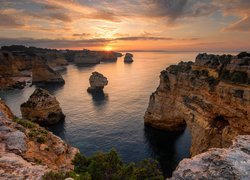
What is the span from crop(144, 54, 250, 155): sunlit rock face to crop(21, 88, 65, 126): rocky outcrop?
116 feet

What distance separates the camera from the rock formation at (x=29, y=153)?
16.3m

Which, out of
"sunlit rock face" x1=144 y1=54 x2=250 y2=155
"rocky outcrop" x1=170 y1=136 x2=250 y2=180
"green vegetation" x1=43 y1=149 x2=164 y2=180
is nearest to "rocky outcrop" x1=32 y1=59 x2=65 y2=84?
"sunlit rock face" x1=144 y1=54 x2=250 y2=155

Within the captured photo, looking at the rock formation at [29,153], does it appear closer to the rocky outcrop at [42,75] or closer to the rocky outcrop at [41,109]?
the rocky outcrop at [41,109]

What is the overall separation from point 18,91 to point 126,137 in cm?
7880

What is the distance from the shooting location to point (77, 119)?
2933 inches

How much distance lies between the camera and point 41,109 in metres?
70.2

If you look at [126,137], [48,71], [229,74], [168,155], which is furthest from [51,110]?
[48,71]

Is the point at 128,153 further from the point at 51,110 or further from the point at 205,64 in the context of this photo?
the point at 51,110

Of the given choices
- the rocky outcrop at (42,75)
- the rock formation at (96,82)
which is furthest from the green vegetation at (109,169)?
the rocky outcrop at (42,75)

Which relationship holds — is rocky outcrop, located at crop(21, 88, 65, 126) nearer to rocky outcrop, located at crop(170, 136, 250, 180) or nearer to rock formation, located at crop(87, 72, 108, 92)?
rock formation, located at crop(87, 72, 108, 92)

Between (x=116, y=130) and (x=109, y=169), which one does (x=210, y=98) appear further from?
(x=109, y=169)

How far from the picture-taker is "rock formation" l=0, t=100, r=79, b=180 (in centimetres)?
1626

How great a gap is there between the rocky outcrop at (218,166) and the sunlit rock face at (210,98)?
1082 inches

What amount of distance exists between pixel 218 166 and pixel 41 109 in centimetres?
6621
